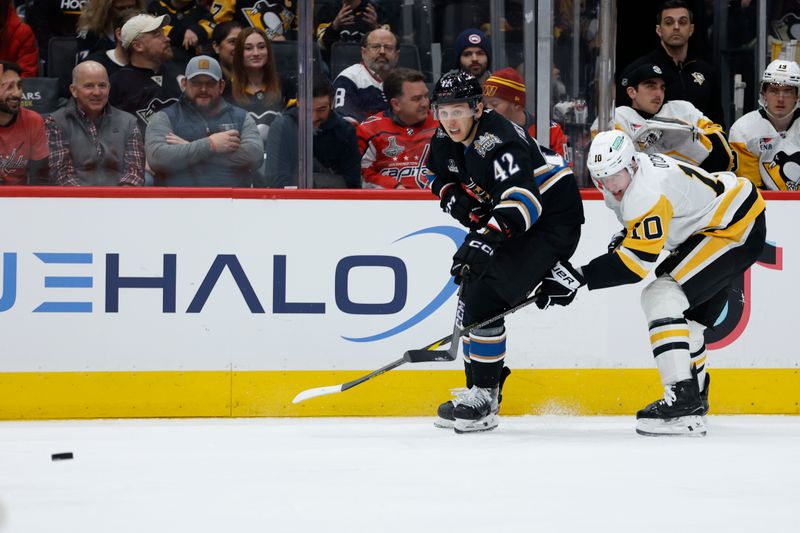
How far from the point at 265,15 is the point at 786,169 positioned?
2307 mm

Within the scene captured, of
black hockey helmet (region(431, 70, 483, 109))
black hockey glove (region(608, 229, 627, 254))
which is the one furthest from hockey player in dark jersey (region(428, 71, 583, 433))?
black hockey glove (region(608, 229, 627, 254))

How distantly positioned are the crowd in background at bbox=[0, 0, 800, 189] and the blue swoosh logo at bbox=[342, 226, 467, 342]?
Answer: 24 centimetres

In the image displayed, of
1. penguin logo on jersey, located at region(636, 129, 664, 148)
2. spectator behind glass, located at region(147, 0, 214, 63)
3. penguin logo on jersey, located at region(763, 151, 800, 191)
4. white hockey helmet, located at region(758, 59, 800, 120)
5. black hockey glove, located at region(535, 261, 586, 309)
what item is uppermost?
spectator behind glass, located at region(147, 0, 214, 63)

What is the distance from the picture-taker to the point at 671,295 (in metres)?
4.32

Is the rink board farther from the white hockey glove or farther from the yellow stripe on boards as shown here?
the white hockey glove

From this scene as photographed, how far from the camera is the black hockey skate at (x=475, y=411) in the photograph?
447 centimetres

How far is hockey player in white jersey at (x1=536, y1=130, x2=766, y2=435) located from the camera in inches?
163

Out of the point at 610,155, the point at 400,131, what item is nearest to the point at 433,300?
the point at 400,131

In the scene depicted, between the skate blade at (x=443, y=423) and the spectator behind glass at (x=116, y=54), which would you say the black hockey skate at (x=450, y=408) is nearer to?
the skate blade at (x=443, y=423)

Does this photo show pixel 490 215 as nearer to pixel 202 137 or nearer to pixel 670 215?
pixel 670 215

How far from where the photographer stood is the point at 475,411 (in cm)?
447

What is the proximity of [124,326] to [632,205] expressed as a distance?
79.7 inches

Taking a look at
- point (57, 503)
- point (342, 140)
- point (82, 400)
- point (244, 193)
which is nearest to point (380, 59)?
point (342, 140)

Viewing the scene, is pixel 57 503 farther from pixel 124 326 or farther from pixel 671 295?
pixel 671 295
